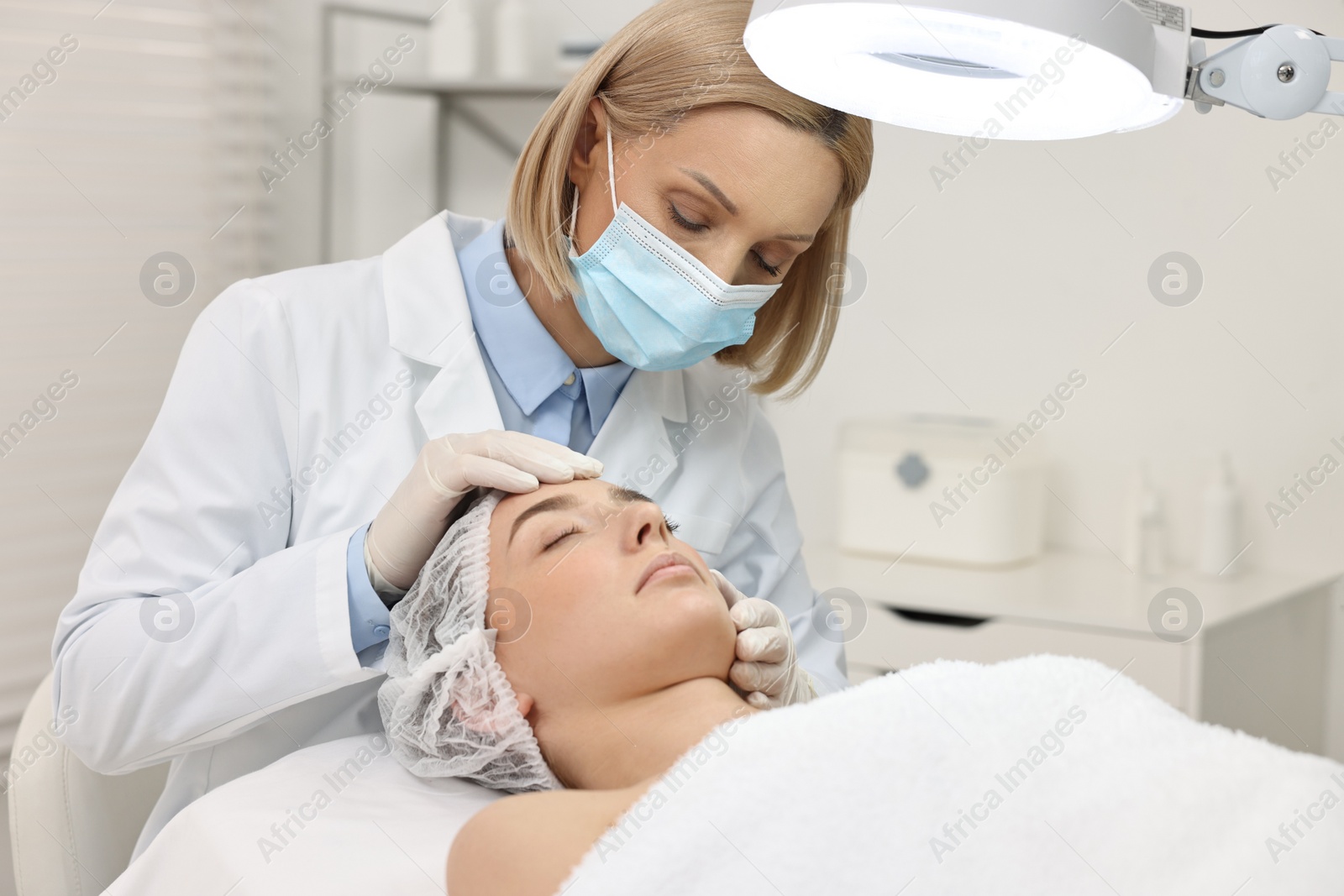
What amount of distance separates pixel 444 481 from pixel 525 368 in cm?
28

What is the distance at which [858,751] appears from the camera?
0.81 meters

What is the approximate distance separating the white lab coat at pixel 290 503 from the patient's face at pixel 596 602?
166 millimetres

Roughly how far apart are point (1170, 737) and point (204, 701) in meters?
0.88

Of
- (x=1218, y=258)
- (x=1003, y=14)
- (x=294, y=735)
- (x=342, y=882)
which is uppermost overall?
(x=1003, y=14)

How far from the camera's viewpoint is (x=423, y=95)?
2797 millimetres

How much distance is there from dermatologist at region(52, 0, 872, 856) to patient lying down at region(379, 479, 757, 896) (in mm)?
51

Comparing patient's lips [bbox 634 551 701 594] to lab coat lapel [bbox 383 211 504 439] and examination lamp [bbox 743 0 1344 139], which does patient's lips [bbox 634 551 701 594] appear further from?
examination lamp [bbox 743 0 1344 139]

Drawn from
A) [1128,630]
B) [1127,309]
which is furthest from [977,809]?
[1127,309]

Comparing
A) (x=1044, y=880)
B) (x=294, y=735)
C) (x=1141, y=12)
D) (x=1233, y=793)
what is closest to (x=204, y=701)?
(x=294, y=735)

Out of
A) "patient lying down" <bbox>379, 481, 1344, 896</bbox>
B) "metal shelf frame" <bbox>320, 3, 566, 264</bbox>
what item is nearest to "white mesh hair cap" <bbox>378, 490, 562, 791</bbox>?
"patient lying down" <bbox>379, 481, 1344, 896</bbox>

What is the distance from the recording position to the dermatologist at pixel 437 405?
43.1 inches

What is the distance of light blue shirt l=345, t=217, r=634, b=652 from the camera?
4.42 ft

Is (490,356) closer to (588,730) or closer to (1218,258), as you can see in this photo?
(588,730)

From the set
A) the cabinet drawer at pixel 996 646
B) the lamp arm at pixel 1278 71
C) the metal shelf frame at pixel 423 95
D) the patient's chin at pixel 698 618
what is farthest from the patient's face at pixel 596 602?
the metal shelf frame at pixel 423 95
